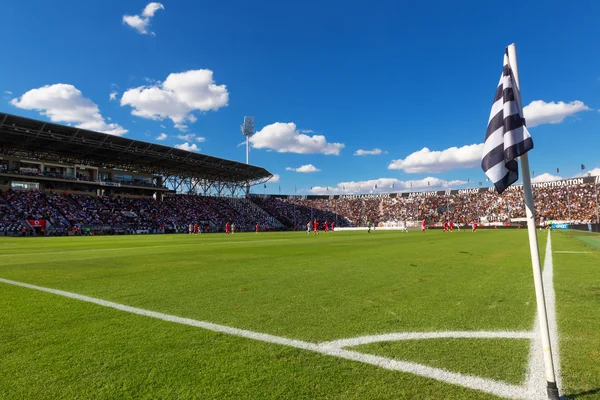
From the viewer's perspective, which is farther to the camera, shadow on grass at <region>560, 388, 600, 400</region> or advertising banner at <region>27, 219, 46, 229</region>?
advertising banner at <region>27, 219, 46, 229</region>

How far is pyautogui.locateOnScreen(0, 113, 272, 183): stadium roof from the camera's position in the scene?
4322 centimetres

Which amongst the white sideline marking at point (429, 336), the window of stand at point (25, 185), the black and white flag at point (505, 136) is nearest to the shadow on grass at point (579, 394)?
the white sideline marking at point (429, 336)

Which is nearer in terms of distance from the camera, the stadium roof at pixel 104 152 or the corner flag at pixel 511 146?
the corner flag at pixel 511 146

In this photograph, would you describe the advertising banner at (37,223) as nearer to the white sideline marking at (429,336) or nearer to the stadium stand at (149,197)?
the stadium stand at (149,197)

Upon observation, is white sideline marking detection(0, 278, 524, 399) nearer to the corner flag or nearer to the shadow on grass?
the shadow on grass

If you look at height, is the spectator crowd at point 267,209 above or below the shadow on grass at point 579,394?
above

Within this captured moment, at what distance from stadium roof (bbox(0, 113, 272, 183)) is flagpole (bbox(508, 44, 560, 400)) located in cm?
5071

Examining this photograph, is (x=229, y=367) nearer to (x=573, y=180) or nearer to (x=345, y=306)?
(x=345, y=306)

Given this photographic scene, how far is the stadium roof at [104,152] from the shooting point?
43.2m

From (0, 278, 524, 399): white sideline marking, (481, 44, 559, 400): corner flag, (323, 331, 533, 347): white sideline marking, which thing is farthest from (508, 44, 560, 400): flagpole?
(323, 331, 533, 347): white sideline marking

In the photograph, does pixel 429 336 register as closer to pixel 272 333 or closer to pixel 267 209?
pixel 272 333

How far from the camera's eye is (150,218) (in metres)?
57.7

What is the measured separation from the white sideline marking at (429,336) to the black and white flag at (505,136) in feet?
5.19

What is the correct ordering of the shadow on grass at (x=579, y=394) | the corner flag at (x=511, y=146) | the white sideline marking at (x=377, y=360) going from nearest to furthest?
the shadow on grass at (x=579, y=394) → the white sideline marking at (x=377, y=360) → the corner flag at (x=511, y=146)
